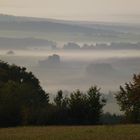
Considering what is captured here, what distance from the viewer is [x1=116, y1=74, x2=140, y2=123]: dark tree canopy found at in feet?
314

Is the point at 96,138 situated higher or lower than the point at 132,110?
lower

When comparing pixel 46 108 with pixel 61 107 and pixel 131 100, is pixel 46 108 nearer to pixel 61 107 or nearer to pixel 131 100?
pixel 61 107

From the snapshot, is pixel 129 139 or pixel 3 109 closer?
pixel 129 139

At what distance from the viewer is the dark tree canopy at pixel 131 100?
314ft

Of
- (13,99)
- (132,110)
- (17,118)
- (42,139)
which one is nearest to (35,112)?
(17,118)

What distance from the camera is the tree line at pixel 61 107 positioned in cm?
8188

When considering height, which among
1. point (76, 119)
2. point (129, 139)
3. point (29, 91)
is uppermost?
point (29, 91)

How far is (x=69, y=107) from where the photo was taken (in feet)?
283

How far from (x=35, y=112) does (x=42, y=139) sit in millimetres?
39498

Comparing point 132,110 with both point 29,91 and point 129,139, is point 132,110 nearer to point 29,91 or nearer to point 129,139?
point 29,91

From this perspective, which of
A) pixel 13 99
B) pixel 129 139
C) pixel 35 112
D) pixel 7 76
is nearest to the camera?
pixel 129 139

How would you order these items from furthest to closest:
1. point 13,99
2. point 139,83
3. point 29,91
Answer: point 139,83
point 29,91
point 13,99

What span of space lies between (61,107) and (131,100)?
791 inches

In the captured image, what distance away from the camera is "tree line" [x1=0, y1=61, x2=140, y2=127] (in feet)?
269
